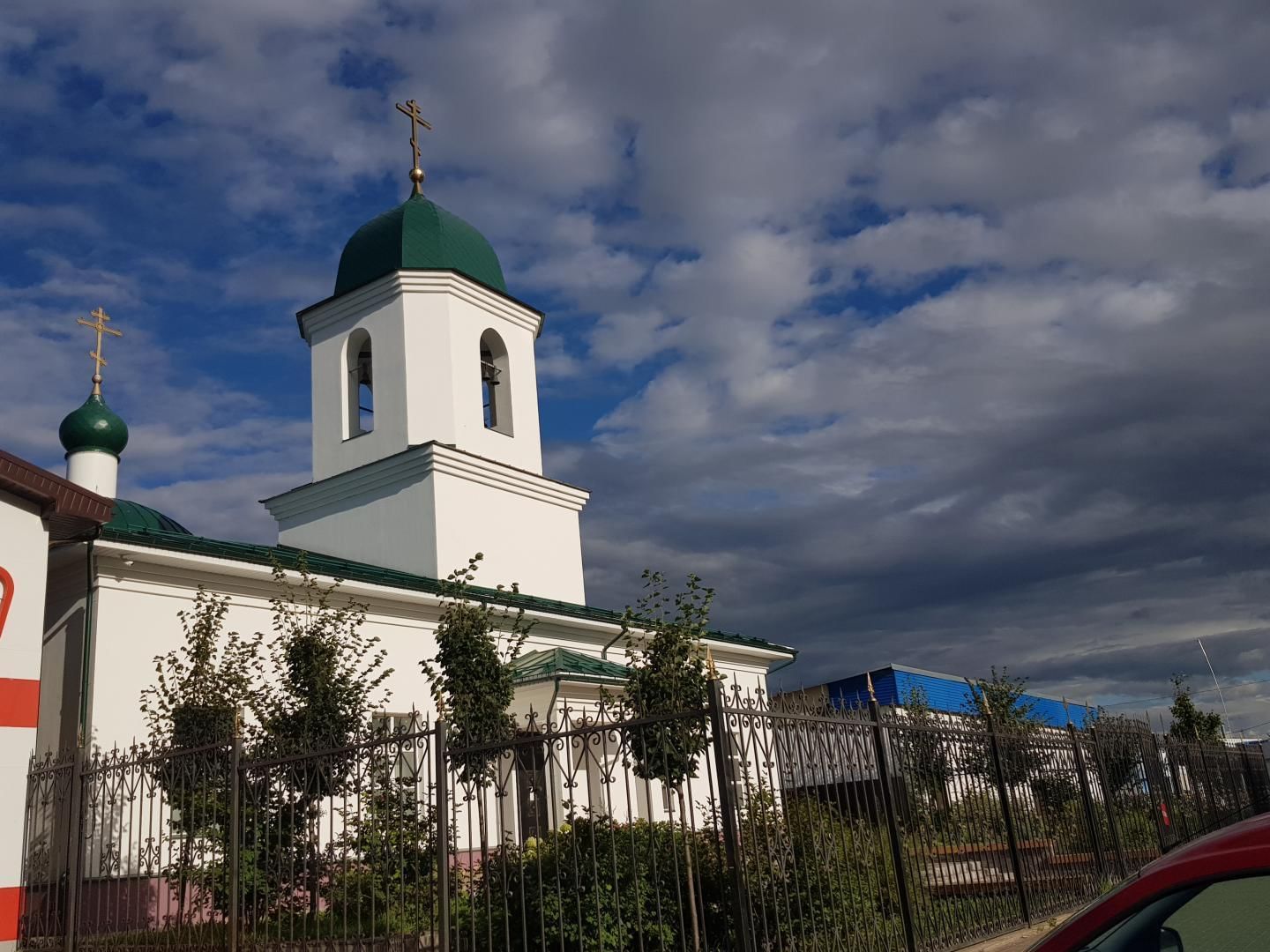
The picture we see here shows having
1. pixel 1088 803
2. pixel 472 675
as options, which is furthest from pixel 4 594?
pixel 1088 803

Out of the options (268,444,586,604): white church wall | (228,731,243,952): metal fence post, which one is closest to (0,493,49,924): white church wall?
(228,731,243,952): metal fence post

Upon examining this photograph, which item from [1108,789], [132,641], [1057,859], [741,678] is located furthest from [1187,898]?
[741,678]

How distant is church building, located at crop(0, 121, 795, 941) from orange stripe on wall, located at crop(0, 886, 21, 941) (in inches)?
101

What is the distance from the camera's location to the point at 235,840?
29.8 ft

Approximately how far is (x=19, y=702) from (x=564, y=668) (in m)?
7.07

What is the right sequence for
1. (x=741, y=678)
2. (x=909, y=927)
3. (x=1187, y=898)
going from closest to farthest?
(x=1187, y=898) → (x=909, y=927) → (x=741, y=678)

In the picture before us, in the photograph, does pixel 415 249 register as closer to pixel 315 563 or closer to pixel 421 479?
pixel 421 479

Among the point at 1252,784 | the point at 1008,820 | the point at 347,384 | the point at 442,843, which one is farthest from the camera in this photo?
the point at 1252,784

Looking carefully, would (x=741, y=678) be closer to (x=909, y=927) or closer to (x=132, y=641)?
(x=132, y=641)

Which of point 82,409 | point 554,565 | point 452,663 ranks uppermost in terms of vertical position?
point 82,409

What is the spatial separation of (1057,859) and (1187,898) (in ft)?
29.0

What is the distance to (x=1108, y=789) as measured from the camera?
12.1 m

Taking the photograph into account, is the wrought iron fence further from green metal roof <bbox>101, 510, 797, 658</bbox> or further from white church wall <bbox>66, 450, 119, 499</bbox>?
white church wall <bbox>66, 450, 119, 499</bbox>

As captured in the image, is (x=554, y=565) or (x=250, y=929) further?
(x=554, y=565)
